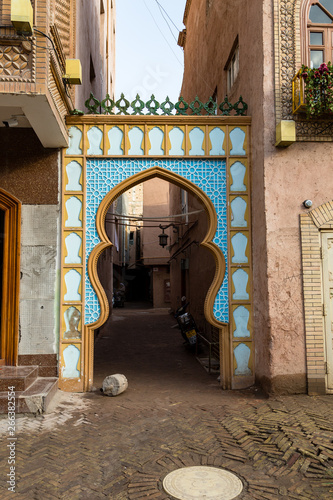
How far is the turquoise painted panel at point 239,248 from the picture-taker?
6832mm

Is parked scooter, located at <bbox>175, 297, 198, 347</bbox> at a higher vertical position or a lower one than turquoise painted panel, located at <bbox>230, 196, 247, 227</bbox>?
lower

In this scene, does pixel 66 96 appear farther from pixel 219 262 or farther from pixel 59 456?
pixel 59 456

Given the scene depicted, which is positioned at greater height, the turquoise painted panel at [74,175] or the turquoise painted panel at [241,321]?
the turquoise painted panel at [74,175]

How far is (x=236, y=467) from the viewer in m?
3.90

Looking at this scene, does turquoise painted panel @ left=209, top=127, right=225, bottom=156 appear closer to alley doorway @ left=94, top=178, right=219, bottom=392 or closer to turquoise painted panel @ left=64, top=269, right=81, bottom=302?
alley doorway @ left=94, top=178, right=219, bottom=392

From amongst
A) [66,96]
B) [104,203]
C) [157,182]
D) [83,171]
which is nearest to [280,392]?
[104,203]

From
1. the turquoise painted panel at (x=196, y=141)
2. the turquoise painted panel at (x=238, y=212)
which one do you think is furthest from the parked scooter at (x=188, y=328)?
the turquoise painted panel at (x=196, y=141)

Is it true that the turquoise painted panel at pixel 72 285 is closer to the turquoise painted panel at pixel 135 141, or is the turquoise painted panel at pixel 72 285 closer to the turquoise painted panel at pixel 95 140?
the turquoise painted panel at pixel 95 140

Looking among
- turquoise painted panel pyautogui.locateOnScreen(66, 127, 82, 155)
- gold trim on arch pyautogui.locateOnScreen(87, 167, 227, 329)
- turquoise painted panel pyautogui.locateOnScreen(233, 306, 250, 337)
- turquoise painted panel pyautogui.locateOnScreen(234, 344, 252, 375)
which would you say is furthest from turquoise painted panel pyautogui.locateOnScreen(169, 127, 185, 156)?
turquoise painted panel pyautogui.locateOnScreen(234, 344, 252, 375)

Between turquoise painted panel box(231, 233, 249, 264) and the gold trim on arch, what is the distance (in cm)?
23

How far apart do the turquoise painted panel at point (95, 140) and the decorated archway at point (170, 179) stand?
0.6 inches

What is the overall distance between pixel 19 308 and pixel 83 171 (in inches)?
94.3

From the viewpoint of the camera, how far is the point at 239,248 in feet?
22.5

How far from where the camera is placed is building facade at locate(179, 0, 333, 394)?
19.9 ft
